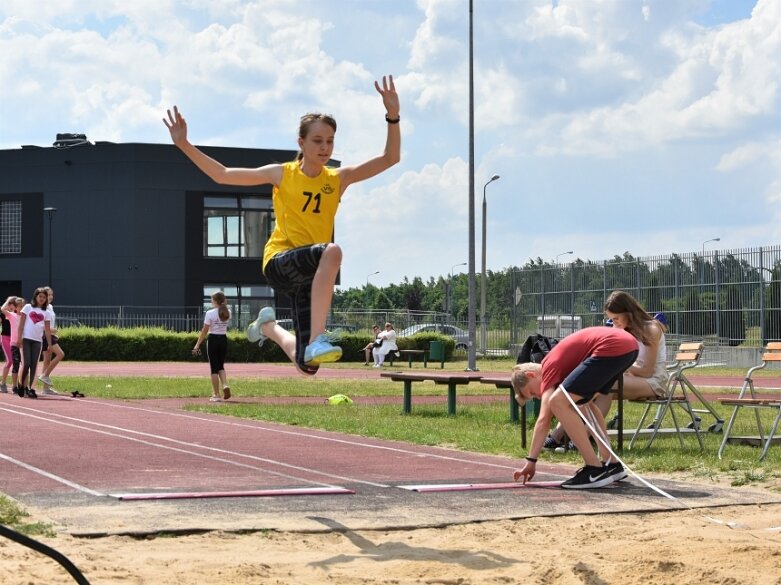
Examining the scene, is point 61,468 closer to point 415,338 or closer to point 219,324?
point 219,324

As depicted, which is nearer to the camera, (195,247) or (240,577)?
(240,577)

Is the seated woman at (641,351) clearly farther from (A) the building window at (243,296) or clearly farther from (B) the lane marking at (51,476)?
(A) the building window at (243,296)

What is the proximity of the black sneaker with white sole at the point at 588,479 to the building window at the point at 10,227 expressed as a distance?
4734 cm

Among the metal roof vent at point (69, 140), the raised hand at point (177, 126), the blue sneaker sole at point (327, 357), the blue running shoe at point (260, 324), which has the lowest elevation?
the blue sneaker sole at point (327, 357)

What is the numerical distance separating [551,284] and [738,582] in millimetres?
38401

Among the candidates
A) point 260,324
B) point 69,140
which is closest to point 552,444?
point 260,324

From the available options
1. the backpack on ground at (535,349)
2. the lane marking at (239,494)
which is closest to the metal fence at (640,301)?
the backpack on ground at (535,349)

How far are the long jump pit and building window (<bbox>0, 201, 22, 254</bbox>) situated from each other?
4162cm

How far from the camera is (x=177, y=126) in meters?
7.45

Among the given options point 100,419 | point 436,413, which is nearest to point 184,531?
point 100,419

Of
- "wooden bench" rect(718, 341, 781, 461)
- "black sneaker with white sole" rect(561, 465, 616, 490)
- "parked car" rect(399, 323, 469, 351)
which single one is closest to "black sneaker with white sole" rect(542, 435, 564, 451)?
"wooden bench" rect(718, 341, 781, 461)

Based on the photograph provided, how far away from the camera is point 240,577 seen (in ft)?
18.9

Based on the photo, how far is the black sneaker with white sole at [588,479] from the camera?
898cm

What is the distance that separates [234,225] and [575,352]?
44.4m
